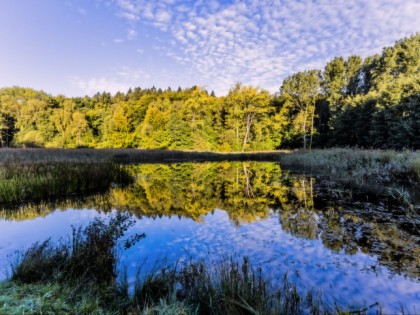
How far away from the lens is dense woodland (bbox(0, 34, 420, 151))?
1400 inches

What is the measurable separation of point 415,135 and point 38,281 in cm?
2613

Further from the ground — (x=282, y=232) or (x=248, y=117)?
(x=248, y=117)

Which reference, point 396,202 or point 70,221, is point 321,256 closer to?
point 396,202

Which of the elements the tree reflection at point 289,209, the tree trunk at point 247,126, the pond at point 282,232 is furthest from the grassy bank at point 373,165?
the tree trunk at point 247,126

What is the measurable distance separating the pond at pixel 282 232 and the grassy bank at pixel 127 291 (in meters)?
0.45

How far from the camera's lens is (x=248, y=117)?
136ft

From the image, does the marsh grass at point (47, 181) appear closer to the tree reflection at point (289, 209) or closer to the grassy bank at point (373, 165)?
the tree reflection at point (289, 209)

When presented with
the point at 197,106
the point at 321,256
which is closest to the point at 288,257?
the point at 321,256

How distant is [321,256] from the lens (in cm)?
468

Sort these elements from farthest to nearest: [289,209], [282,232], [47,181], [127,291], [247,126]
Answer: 1. [247,126]
2. [47,181]
3. [289,209]
4. [282,232]
5. [127,291]

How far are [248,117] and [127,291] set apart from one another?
39.3 metres

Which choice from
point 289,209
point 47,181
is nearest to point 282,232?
point 289,209

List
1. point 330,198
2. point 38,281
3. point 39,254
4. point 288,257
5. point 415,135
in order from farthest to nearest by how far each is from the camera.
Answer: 1. point 415,135
2. point 330,198
3. point 288,257
4. point 39,254
5. point 38,281

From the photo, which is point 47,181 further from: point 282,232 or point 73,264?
point 282,232
